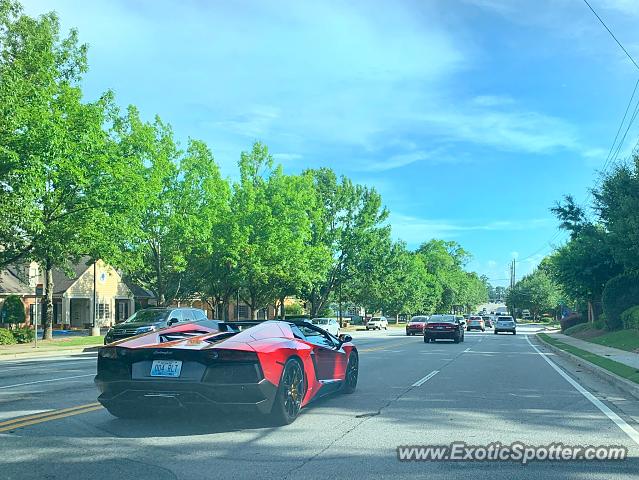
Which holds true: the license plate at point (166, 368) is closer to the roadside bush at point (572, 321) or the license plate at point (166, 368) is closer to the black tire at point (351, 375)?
A: the black tire at point (351, 375)

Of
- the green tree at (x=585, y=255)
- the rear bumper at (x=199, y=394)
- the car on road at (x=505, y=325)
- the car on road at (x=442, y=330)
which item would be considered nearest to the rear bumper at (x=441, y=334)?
the car on road at (x=442, y=330)

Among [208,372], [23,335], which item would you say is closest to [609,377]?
[208,372]

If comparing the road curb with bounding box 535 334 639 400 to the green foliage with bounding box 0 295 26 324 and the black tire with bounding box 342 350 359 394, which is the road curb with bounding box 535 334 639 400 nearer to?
the black tire with bounding box 342 350 359 394

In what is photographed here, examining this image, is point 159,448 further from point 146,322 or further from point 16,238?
point 16,238

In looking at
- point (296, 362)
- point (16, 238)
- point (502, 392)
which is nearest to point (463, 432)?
point (296, 362)

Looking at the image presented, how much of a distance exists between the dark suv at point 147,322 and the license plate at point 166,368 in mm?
15202

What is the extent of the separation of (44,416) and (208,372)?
2879mm

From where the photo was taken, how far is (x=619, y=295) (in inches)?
1281

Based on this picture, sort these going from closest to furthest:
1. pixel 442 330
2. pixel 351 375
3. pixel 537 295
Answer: pixel 351 375
pixel 442 330
pixel 537 295

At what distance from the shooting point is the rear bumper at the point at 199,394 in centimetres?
718

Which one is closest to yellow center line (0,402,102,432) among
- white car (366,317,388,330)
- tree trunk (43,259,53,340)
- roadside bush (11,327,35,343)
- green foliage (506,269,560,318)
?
roadside bush (11,327,35,343)

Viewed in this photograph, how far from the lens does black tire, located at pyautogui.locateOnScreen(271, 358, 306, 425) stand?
25.1ft

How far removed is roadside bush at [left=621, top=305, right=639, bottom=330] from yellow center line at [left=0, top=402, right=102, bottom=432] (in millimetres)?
25468

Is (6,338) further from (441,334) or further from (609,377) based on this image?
(609,377)
